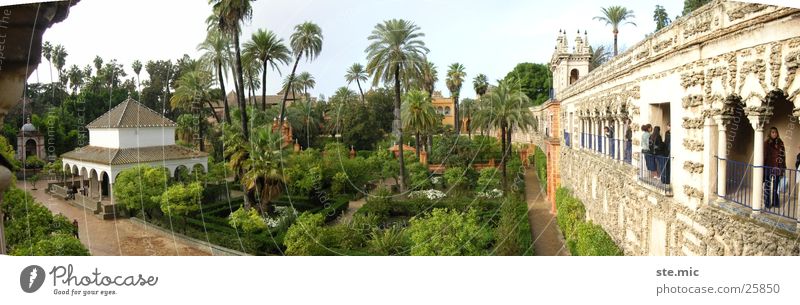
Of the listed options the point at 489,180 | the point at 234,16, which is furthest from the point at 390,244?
the point at 234,16

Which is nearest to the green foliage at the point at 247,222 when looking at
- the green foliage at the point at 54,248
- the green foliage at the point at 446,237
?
the green foliage at the point at 446,237

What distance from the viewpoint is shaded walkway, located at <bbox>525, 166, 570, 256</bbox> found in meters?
16.9

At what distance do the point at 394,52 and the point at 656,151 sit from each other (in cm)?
686

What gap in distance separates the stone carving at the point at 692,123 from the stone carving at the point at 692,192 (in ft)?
2.79

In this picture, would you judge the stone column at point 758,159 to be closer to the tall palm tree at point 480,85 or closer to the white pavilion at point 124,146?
the white pavilion at point 124,146

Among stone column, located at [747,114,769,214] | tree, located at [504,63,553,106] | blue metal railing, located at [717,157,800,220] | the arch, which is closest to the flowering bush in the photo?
the arch

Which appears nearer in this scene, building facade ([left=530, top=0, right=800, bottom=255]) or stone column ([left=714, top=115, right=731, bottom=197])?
building facade ([left=530, top=0, right=800, bottom=255])

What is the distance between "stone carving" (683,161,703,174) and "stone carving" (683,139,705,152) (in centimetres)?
19

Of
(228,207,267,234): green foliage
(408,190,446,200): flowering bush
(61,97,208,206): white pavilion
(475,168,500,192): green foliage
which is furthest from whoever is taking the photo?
(475,168,500,192): green foliage

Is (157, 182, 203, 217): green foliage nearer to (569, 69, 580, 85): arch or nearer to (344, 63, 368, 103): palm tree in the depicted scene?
(344, 63, 368, 103): palm tree

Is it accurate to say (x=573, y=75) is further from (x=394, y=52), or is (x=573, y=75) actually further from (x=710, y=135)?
(x=710, y=135)

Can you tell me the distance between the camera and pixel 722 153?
278 inches
